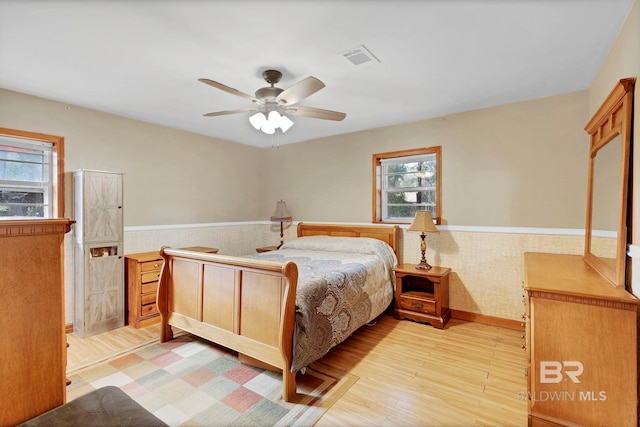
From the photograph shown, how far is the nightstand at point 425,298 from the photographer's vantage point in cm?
327

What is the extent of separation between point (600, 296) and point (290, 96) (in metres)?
2.31

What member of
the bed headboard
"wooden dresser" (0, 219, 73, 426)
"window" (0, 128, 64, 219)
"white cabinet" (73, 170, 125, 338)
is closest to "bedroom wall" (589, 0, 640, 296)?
the bed headboard

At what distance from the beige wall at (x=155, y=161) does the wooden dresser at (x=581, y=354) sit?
13.5 feet

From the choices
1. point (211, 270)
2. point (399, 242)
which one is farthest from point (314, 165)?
point (211, 270)

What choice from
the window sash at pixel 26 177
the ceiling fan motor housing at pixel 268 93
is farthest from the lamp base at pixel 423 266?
the window sash at pixel 26 177

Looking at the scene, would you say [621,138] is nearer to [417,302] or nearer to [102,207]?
[417,302]

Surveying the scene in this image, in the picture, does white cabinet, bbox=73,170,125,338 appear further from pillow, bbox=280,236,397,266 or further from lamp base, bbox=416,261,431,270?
lamp base, bbox=416,261,431,270

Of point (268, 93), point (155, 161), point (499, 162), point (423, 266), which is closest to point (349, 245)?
point (423, 266)

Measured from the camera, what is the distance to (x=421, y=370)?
7.97 ft

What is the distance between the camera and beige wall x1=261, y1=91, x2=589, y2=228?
9.58ft

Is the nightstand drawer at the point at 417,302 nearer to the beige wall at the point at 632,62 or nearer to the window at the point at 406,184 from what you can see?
the window at the point at 406,184

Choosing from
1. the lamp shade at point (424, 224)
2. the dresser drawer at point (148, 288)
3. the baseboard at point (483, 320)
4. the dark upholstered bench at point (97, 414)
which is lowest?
the baseboard at point (483, 320)

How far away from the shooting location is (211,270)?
2.60 meters

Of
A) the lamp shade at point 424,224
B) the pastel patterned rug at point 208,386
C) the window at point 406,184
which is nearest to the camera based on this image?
the pastel patterned rug at point 208,386
